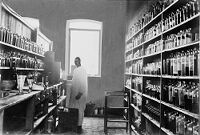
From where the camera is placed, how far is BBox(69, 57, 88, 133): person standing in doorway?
7.30 feet

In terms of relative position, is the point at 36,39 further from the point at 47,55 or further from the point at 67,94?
the point at 67,94

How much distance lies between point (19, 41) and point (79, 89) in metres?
0.79

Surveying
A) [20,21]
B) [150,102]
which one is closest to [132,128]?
[150,102]

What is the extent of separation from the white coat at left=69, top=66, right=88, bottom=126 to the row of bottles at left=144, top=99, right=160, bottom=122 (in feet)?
3.08

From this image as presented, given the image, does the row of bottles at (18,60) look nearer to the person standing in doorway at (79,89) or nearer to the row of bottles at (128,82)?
the person standing in doorway at (79,89)

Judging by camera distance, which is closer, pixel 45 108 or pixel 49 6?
pixel 49 6

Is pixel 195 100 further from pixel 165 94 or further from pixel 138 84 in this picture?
pixel 138 84

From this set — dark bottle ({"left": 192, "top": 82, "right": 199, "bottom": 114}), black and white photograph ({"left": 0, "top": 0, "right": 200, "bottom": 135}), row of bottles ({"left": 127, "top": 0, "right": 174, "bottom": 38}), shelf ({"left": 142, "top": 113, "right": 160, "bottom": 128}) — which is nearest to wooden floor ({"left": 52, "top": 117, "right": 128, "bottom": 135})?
black and white photograph ({"left": 0, "top": 0, "right": 200, "bottom": 135})

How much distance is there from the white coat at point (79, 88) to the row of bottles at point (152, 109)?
3.08 feet

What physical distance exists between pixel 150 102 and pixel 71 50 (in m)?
1.26

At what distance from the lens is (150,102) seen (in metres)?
2.85

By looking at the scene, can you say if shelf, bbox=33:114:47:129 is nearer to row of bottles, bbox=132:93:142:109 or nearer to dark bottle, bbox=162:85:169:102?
row of bottles, bbox=132:93:142:109

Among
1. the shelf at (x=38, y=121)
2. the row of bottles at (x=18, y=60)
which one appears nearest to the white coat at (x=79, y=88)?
the shelf at (x=38, y=121)

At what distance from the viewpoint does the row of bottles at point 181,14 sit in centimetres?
196
